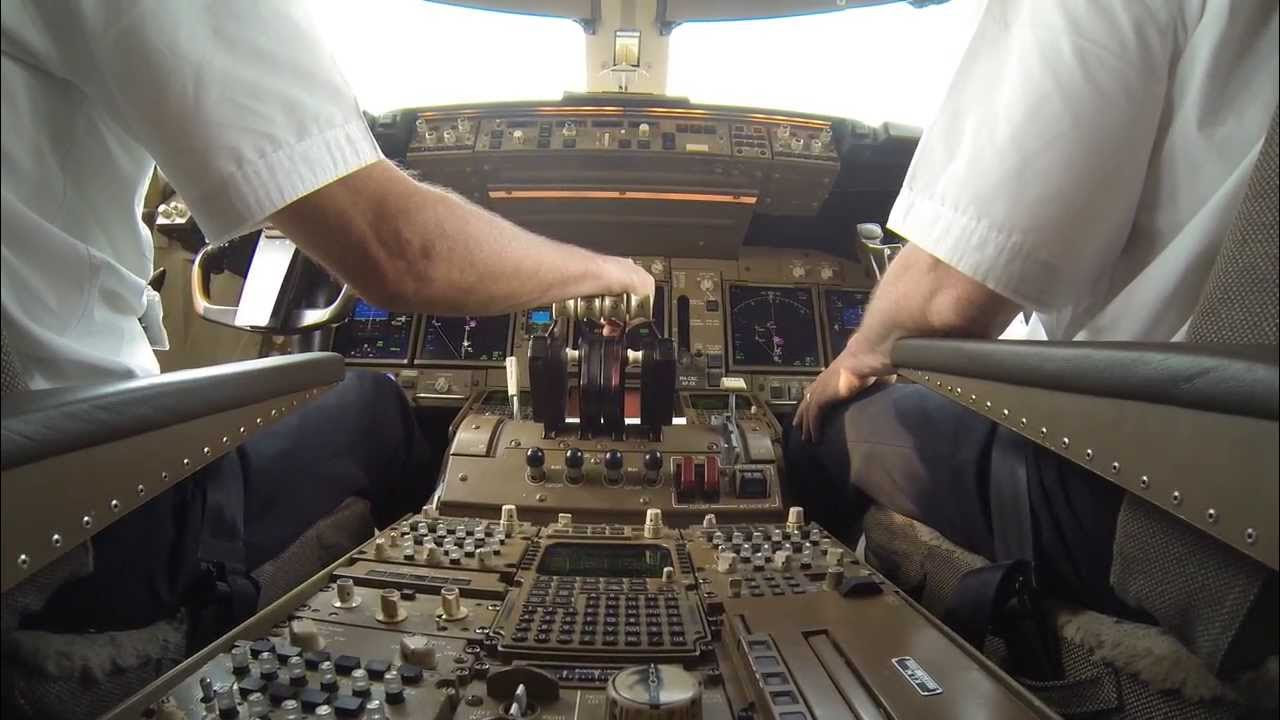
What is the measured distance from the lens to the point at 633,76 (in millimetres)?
3078

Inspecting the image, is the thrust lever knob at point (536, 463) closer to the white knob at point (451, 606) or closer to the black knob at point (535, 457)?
the black knob at point (535, 457)

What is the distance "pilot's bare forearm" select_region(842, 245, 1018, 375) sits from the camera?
1.08m

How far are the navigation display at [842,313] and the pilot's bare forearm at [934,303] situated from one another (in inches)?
55.9

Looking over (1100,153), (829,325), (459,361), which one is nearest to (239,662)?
(1100,153)

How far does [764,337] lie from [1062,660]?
1.87m

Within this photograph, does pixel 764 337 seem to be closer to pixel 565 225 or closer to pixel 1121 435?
pixel 565 225

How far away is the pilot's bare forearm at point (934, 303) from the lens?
108cm

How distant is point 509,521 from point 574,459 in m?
0.32

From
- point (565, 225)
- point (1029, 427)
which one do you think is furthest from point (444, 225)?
point (565, 225)

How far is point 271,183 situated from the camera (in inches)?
29.5

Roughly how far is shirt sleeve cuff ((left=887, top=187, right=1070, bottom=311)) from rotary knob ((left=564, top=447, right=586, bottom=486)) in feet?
3.41

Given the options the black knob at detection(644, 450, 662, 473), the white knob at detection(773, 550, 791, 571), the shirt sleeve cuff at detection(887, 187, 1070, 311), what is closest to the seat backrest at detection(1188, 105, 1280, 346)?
the shirt sleeve cuff at detection(887, 187, 1070, 311)

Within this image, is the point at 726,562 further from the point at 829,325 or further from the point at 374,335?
the point at 374,335

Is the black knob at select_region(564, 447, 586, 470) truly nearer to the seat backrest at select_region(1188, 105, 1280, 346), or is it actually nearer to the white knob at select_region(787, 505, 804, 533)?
the white knob at select_region(787, 505, 804, 533)
